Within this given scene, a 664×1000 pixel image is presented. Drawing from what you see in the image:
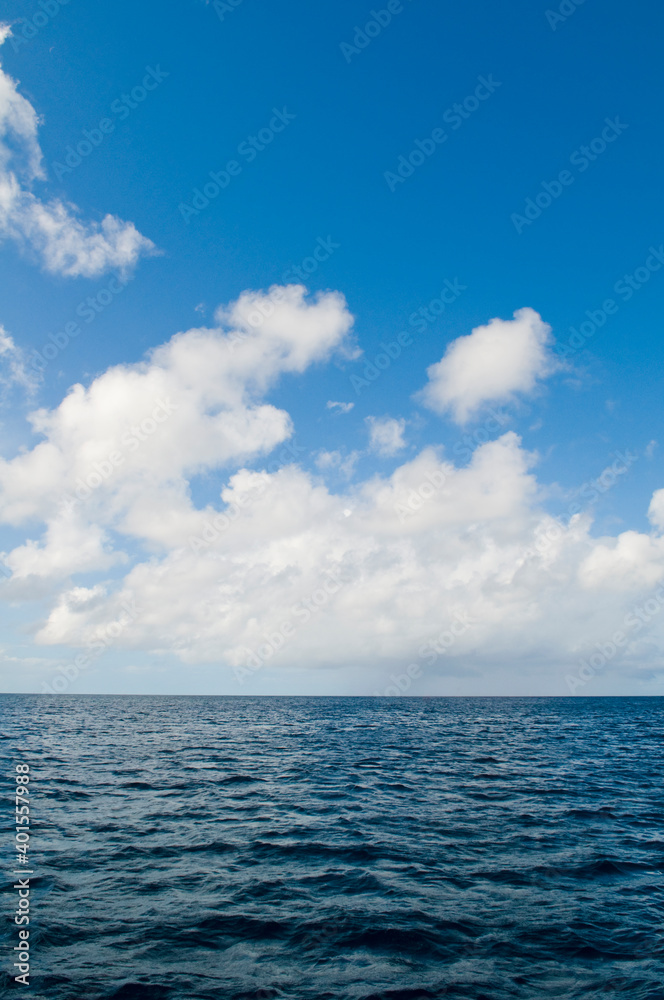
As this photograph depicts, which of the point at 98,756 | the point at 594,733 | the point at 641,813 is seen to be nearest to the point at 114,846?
the point at 641,813

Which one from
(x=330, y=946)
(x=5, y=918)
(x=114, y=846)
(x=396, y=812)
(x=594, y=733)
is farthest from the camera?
(x=594, y=733)

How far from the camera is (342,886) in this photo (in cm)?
1340

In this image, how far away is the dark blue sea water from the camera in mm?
9406

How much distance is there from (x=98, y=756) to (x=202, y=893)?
27.5m

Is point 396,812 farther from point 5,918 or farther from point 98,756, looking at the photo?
point 98,756

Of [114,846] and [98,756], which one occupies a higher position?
[114,846]

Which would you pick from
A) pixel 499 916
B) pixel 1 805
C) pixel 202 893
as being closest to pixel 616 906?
pixel 499 916

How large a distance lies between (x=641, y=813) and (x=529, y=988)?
16.0 metres

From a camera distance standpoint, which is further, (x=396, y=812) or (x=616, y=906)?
(x=396, y=812)

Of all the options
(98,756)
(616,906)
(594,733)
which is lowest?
(594,733)

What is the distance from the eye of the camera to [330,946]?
10.5 metres

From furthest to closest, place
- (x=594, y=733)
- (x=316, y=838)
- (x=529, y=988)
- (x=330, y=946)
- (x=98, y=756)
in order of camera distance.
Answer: (x=594, y=733)
(x=98, y=756)
(x=316, y=838)
(x=330, y=946)
(x=529, y=988)

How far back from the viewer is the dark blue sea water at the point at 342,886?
941 cm

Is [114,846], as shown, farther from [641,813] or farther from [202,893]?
[641,813]
